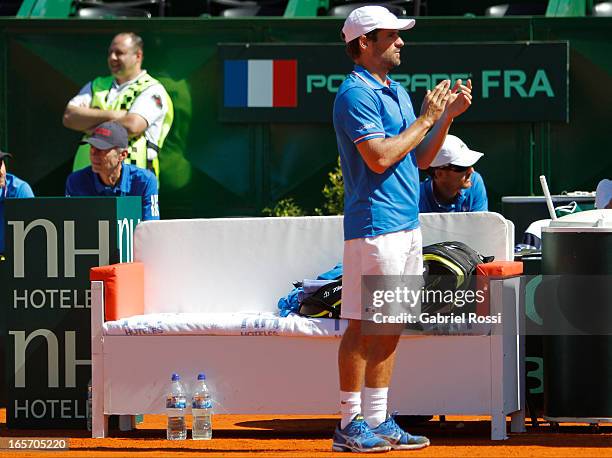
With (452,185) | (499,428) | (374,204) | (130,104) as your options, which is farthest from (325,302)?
(130,104)

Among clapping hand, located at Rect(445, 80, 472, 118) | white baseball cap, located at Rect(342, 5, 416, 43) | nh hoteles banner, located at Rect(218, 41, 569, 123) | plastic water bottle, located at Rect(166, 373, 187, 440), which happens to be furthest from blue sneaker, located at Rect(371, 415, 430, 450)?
nh hoteles banner, located at Rect(218, 41, 569, 123)

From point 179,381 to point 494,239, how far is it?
1.79m

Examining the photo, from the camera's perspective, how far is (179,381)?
22.8 feet

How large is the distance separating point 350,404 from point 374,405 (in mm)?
111

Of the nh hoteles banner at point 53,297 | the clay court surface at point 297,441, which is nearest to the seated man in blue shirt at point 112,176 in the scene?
the nh hoteles banner at point 53,297

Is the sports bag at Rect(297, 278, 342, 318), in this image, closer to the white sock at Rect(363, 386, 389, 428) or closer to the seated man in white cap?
the white sock at Rect(363, 386, 389, 428)

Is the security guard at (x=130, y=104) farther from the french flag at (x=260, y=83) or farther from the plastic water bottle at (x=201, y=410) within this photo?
the plastic water bottle at (x=201, y=410)

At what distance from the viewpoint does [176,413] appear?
22.5 ft

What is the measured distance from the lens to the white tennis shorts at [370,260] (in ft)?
19.9

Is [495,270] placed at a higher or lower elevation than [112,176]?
lower

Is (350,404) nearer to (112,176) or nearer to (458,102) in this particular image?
(458,102)

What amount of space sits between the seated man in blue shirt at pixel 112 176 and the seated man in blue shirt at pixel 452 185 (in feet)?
6.01

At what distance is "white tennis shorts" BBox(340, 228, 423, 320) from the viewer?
19.9ft

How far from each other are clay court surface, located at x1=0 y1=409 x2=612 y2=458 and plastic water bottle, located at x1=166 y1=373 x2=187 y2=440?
71mm
